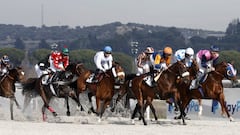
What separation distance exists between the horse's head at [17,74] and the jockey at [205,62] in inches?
214

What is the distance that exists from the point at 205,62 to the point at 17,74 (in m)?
5.96

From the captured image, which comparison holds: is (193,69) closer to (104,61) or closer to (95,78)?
(104,61)

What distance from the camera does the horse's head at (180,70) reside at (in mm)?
14156

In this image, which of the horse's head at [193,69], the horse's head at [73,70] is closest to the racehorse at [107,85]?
the horse's head at [193,69]

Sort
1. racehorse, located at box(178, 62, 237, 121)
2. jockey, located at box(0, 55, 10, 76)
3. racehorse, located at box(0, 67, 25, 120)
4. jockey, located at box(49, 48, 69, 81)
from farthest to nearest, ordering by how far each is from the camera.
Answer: jockey, located at box(0, 55, 10, 76)
jockey, located at box(49, 48, 69, 81)
racehorse, located at box(0, 67, 25, 120)
racehorse, located at box(178, 62, 237, 121)

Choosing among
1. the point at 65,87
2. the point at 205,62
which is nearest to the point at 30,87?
the point at 65,87

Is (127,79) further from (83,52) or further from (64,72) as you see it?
(83,52)

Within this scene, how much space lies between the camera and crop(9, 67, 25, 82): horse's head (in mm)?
18125

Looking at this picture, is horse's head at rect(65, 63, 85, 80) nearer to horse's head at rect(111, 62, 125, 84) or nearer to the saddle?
the saddle

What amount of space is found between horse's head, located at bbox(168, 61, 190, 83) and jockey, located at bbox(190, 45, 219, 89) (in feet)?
4.82

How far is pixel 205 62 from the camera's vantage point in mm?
16062

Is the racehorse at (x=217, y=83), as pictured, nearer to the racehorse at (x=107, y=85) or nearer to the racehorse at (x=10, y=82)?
the racehorse at (x=107, y=85)

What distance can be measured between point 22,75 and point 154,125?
209 inches

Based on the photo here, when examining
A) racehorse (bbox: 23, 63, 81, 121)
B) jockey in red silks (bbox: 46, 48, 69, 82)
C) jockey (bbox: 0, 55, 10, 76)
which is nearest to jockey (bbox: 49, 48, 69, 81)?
jockey in red silks (bbox: 46, 48, 69, 82)
